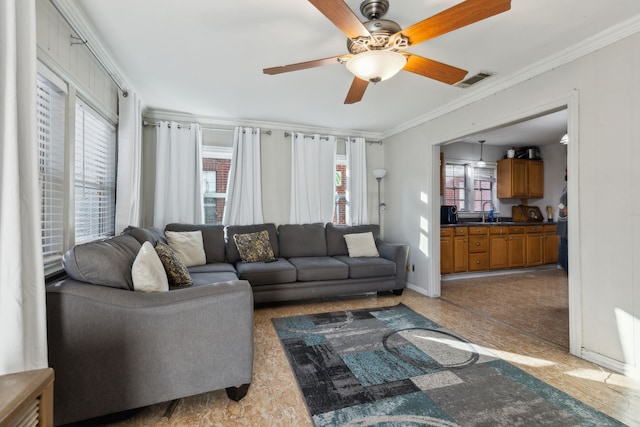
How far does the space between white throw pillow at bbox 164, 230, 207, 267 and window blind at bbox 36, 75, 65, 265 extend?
149cm

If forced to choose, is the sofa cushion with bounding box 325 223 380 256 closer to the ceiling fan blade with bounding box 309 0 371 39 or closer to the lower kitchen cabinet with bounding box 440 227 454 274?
the lower kitchen cabinet with bounding box 440 227 454 274

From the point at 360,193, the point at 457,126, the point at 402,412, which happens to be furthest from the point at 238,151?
the point at 402,412

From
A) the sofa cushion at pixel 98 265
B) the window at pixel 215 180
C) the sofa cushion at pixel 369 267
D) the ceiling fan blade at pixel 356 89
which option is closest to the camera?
the sofa cushion at pixel 98 265

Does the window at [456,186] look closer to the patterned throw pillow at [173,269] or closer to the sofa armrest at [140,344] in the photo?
the patterned throw pillow at [173,269]

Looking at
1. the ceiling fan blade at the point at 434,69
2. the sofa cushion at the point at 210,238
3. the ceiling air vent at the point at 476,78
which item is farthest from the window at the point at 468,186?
the sofa cushion at the point at 210,238

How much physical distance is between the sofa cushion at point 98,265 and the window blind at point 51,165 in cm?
42

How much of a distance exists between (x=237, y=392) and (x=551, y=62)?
345cm

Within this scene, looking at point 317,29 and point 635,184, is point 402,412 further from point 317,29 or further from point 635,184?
point 317,29

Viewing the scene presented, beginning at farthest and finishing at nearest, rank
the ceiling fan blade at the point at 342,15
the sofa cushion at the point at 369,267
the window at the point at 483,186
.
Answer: the window at the point at 483,186, the sofa cushion at the point at 369,267, the ceiling fan blade at the point at 342,15

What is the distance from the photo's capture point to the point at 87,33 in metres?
2.16

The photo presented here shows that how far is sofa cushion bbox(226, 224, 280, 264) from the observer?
3.96 m

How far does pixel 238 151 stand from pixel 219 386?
10.5 ft

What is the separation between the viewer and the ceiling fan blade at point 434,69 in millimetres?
1970

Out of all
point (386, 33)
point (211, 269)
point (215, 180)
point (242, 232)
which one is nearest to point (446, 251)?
point (242, 232)
